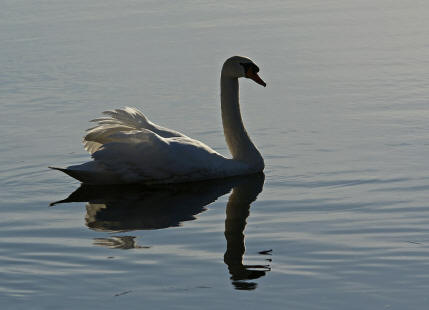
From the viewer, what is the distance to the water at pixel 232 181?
689 cm

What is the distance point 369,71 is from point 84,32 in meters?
6.84

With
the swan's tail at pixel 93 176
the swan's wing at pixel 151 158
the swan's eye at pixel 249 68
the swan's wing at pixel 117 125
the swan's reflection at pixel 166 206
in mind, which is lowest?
the swan's reflection at pixel 166 206

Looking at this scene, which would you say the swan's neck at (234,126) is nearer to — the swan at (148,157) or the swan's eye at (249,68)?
the swan at (148,157)

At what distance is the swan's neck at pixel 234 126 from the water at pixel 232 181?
37 centimetres

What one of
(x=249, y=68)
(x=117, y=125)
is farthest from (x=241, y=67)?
(x=117, y=125)

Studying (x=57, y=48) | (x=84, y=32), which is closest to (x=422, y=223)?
(x=57, y=48)

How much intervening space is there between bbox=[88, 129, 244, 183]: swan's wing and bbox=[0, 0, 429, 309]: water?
0.21m

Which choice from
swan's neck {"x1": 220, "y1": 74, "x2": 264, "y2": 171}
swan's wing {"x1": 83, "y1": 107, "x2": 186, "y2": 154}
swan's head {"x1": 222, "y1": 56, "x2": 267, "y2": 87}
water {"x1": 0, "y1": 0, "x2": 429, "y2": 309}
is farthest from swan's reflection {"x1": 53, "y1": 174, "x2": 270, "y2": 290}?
swan's head {"x1": 222, "y1": 56, "x2": 267, "y2": 87}

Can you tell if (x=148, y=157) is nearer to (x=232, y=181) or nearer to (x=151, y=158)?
(x=151, y=158)

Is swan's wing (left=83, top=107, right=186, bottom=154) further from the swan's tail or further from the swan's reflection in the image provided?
the swan's reflection

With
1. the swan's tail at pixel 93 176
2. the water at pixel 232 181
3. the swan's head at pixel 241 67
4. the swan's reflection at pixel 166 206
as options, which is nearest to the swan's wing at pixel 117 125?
the swan's tail at pixel 93 176

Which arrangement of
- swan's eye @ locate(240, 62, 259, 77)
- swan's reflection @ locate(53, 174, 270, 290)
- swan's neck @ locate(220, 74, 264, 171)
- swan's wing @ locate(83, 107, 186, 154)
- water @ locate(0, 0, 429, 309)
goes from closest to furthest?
water @ locate(0, 0, 429, 309) → swan's reflection @ locate(53, 174, 270, 290) → swan's wing @ locate(83, 107, 186, 154) → swan's neck @ locate(220, 74, 264, 171) → swan's eye @ locate(240, 62, 259, 77)

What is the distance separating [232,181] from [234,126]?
0.83m

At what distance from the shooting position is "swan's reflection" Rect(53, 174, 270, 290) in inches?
321
